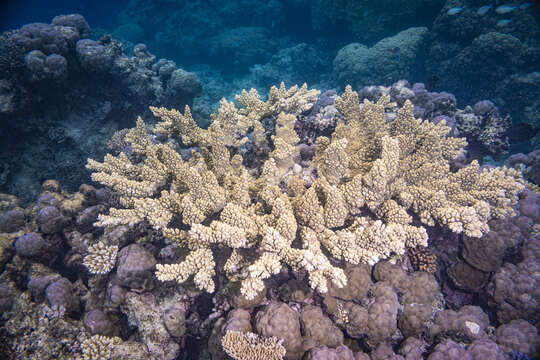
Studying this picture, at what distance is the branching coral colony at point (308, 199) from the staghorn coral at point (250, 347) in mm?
535

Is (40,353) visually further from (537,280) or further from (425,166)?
(537,280)

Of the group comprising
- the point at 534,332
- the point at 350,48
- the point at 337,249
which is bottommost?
the point at 534,332

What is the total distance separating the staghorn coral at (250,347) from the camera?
230cm

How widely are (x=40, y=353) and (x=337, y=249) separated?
3.77 m

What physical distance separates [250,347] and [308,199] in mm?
1645

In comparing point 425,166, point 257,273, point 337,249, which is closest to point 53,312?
point 257,273

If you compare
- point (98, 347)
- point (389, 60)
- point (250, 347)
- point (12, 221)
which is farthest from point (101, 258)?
point (389, 60)

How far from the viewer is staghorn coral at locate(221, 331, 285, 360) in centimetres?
230

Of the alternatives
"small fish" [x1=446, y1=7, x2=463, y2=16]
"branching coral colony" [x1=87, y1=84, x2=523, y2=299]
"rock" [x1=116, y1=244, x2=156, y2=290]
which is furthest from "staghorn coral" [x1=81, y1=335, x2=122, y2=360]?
"small fish" [x1=446, y1=7, x2=463, y2=16]

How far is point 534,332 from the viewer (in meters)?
2.91

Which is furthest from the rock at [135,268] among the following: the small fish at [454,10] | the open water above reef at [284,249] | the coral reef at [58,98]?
the small fish at [454,10]

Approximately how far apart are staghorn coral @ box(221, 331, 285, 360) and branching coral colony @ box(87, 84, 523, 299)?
535 mm

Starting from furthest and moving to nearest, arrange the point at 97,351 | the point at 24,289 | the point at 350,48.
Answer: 1. the point at 350,48
2. the point at 24,289
3. the point at 97,351

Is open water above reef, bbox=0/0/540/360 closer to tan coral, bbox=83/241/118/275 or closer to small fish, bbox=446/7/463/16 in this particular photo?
tan coral, bbox=83/241/118/275
